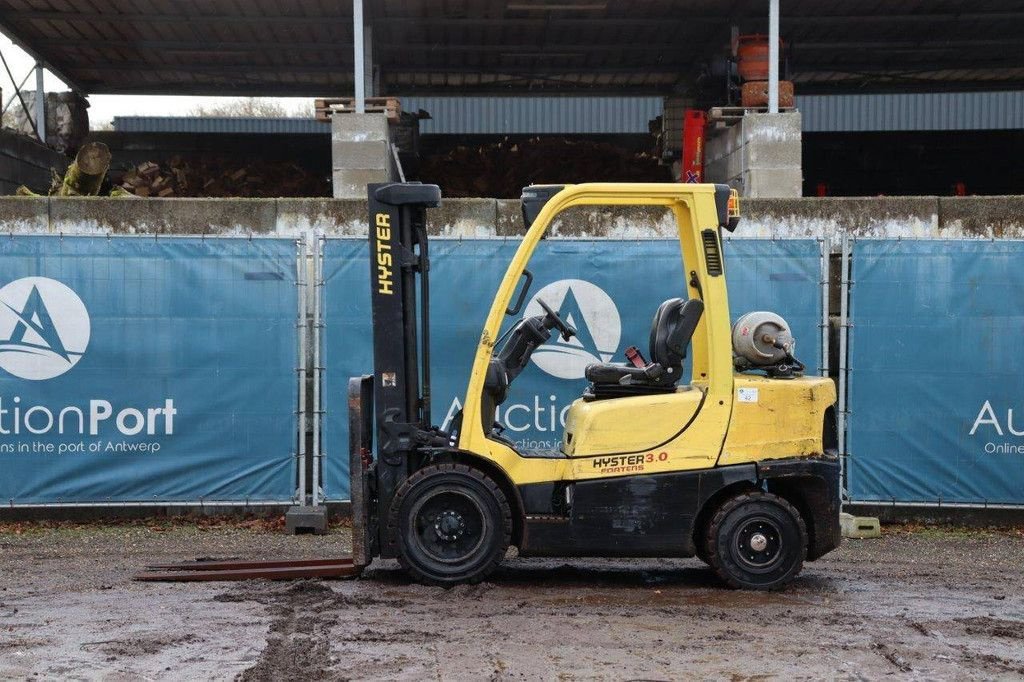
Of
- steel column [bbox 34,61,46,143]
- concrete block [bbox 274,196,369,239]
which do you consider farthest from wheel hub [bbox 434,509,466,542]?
steel column [bbox 34,61,46,143]

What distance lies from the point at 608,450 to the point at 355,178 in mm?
8962

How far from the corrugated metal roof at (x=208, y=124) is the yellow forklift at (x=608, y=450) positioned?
2775 centimetres

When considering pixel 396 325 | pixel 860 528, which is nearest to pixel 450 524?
pixel 396 325

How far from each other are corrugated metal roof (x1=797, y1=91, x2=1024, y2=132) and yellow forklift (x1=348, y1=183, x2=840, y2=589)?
25665mm

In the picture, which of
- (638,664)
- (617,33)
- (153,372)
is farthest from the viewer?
(617,33)

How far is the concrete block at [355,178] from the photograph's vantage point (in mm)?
15594

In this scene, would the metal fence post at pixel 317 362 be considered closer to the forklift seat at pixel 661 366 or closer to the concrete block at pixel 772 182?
the forklift seat at pixel 661 366

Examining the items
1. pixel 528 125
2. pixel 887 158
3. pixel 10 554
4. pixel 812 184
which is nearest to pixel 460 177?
pixel 812 184

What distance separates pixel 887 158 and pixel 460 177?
859 cm

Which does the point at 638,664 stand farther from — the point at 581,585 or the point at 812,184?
the point at 812,184

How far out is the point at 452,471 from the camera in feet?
24.5

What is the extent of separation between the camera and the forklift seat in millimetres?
7551

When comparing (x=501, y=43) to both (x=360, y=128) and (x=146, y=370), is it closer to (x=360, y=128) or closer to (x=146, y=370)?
(x=360, y=128)

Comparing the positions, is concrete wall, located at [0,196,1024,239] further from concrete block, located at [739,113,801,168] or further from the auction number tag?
concrete block, located at [739,113,801,168]
